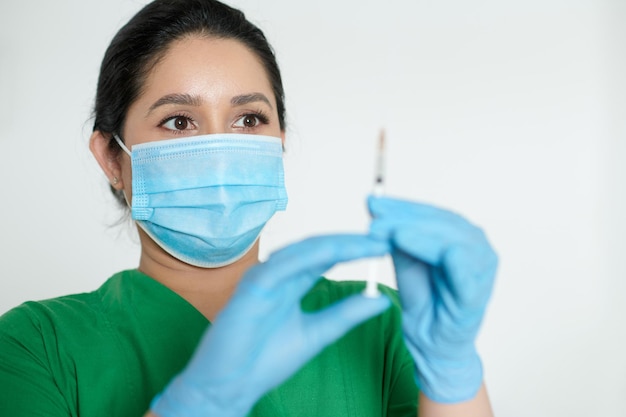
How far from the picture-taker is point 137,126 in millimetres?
1514

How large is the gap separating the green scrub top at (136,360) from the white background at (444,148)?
1.06 meters

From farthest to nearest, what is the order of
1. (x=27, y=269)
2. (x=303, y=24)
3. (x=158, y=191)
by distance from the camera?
(x=303, y=24) → (x=27, y=269) → (x=158, y=191)

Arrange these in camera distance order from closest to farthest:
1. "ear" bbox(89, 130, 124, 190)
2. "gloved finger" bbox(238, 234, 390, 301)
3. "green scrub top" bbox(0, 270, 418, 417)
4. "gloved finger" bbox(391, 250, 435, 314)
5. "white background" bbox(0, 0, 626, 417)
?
"gloved finger" bbox(238, 234, 390, 301), "gloved finger" bbox(391, 250, 435, 314), "green scrub top" bbox(0, 270, 418, 417), "ear" bbox(89, 130, 124, 190), "white background" bbox(0, 0, 626, 417)

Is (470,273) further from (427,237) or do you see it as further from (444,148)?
(444,148)

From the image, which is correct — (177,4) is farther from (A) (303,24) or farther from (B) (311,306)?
(A) (303,24)

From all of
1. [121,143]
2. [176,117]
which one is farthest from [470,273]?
[121,143]

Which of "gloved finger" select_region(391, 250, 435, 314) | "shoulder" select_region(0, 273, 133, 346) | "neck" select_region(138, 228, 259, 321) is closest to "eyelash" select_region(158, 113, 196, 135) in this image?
"neck" select_region(138, 228, 259, 321)

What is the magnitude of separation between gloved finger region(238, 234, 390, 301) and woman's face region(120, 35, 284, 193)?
56cm

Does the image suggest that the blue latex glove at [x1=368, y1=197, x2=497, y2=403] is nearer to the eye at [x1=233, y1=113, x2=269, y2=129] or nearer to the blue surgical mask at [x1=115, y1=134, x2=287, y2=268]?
the blue surgical mask at [x1=115, y1=134, x2=287, y2=268]

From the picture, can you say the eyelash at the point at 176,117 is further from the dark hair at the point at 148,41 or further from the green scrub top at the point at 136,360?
the green scrub top at the point at 136,360

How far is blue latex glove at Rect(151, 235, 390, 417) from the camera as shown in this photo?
951mm

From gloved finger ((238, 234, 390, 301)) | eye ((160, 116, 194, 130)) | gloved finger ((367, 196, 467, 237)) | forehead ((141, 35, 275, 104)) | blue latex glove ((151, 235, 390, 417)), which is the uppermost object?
forehead ((141, 35, 275, 104))

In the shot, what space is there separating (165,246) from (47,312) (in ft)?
0.84

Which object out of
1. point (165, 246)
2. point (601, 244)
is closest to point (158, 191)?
point (165, 246)
